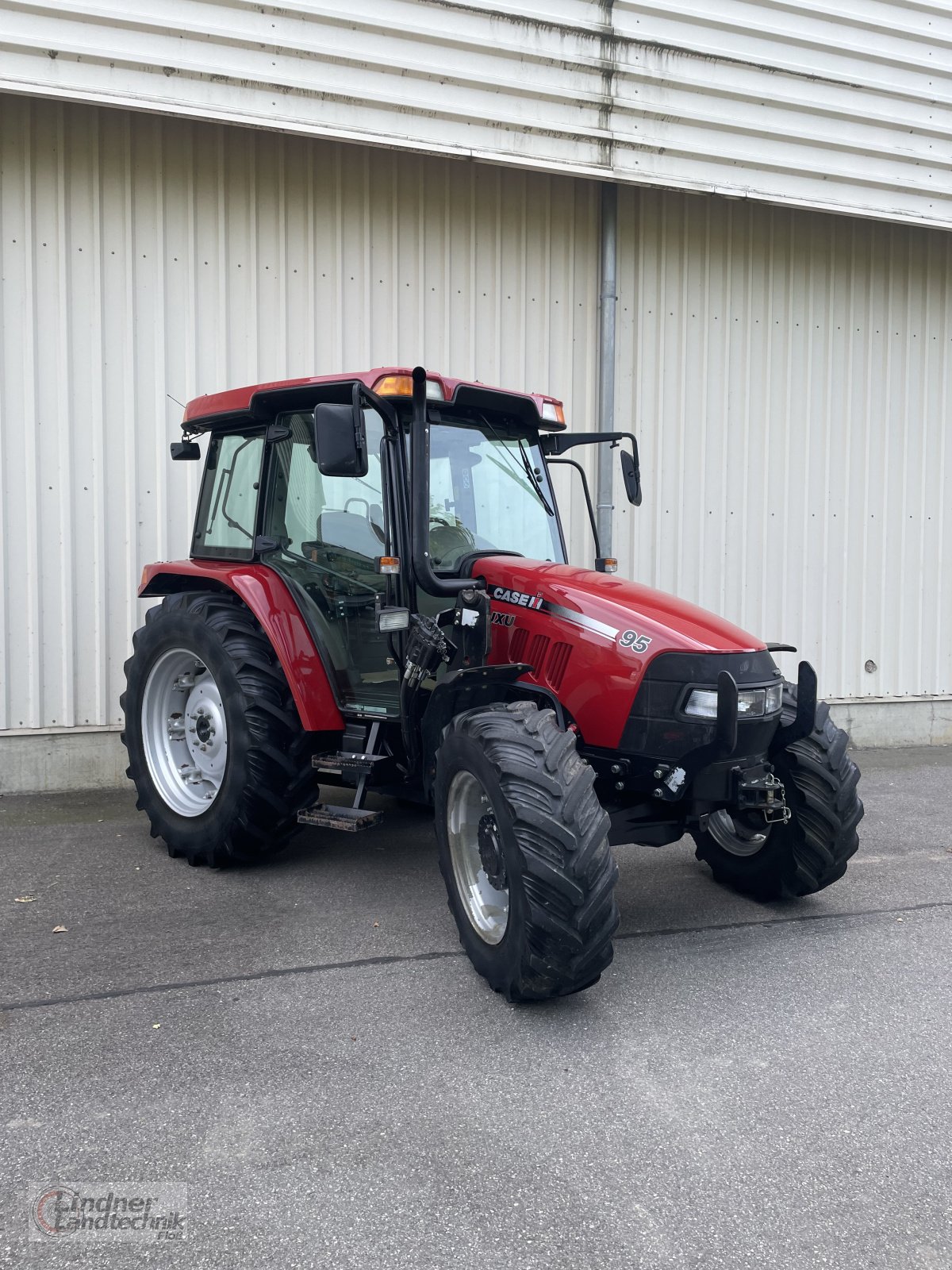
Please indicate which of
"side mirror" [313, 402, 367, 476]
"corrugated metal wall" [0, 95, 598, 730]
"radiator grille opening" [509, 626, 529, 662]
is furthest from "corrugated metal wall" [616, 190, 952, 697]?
"side mirror" [313, 402, 367, 476]

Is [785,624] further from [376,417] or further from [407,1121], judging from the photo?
[407,1121]

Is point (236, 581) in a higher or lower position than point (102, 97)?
lower

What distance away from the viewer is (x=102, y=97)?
6059 mm

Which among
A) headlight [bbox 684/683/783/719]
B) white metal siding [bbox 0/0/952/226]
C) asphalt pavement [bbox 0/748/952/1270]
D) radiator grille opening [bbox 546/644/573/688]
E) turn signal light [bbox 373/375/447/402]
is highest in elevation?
Result: white metal siding [bbox 0/0/952/226]

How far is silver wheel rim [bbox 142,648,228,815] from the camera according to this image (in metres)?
5.19

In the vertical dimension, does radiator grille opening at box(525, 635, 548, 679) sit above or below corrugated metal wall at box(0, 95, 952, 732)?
below

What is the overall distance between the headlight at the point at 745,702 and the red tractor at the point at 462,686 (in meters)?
0.01

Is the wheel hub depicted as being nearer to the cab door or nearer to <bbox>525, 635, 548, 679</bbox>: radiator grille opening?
<bbox>525, 635, 548, 679</bbox>: radiator grille opening

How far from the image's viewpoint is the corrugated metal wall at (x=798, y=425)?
802 centimetres

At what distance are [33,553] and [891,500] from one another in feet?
22.5

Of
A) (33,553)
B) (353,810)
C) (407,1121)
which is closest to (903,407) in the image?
(353,810)

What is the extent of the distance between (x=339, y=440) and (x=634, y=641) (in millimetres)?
1331

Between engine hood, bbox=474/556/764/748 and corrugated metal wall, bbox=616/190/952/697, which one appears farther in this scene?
corrugated metal wall, bbox=616/190/952/697

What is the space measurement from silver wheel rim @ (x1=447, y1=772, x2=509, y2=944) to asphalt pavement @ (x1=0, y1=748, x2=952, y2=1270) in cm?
22
